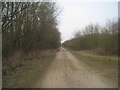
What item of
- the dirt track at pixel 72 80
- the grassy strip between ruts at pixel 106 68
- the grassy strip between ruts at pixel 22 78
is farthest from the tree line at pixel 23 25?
the grassy strip between ruts at pixel 106 68

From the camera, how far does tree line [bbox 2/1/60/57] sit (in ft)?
47.2

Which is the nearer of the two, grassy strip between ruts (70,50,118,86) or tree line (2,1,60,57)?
grassy strip between ruts (70,50,118,86)

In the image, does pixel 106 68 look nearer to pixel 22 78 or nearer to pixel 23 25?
pixel 22 78

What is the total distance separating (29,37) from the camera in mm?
22109

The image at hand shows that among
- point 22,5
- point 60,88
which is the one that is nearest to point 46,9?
point 22,5

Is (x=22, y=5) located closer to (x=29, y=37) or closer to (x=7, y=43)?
(x=7, y=43)

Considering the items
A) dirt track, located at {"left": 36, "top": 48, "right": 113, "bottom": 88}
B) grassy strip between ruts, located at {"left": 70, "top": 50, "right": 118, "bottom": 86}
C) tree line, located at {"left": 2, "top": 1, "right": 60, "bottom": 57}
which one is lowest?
grassy strip between ruts, located at {"left": 70, "top": 50, "right": 118, "bottom": 86}

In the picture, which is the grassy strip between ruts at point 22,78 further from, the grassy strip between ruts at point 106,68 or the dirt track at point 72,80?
the grassy strip between ruts at point 106,68

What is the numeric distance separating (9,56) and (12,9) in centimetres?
397

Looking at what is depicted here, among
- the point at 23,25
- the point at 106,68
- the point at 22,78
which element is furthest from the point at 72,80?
the point at 23,25

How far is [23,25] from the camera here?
19406mm

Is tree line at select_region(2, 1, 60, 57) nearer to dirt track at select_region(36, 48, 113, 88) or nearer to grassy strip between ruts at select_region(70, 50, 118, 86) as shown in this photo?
dirt track at select_region(36, 48, 113, 88)

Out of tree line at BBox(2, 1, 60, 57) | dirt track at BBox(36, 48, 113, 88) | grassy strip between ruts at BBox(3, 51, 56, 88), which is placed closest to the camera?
dirt track at BBox(36, 48, 113, 88)

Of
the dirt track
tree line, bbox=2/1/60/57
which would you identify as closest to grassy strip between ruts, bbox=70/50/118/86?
the dirt track
